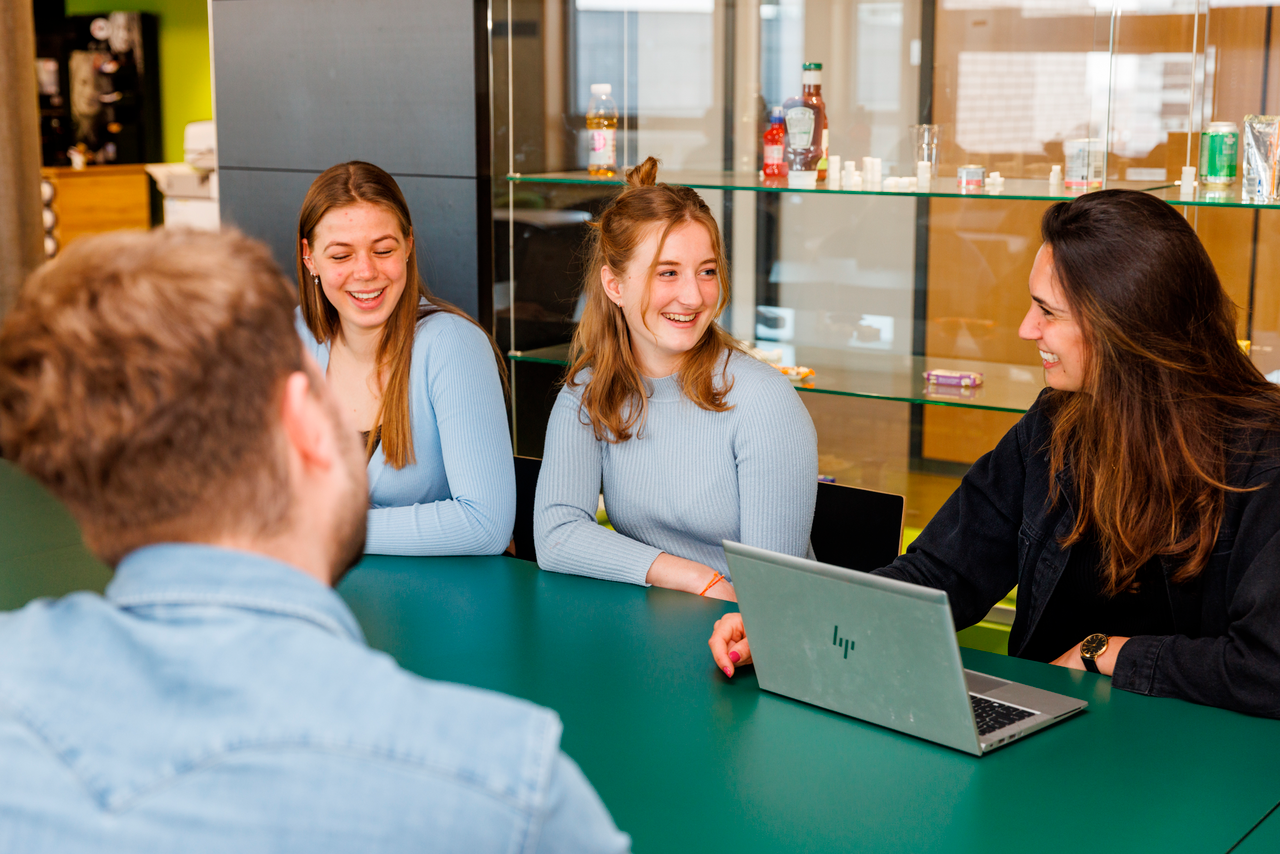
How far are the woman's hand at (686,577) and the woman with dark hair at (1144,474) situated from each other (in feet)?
0.91

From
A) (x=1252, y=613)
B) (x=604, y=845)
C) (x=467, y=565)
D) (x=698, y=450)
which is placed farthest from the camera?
(x=698, y=450)

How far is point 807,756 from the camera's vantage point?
4.03ft

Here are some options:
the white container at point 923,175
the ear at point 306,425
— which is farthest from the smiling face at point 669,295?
the ear at point 306,425

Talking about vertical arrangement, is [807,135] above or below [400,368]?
above

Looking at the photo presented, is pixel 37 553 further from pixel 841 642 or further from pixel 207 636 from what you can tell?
pixel 207 636

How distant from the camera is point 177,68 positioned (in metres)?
8.16

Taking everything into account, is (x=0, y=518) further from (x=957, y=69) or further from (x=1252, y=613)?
(x=957, y=69)

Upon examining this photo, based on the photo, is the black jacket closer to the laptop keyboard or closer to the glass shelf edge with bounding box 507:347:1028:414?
the laptop keyboard

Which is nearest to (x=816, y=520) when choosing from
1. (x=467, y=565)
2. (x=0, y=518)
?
(x=467, y=565)

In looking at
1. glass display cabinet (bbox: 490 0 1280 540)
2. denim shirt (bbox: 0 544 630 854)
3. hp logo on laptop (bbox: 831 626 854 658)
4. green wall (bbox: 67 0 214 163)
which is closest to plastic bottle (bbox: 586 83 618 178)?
glass display cabinet (bbox: 490 0 1280 540)

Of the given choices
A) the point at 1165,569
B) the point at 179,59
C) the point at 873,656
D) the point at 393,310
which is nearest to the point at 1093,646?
the point at 1165,569

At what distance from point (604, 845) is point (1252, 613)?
1047 millimetres

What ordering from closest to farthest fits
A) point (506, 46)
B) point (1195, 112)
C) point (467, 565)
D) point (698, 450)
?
point (467, 565)
point (698, 450)
point (1195, 112)
point (506, 46)

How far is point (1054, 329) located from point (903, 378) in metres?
1.48
